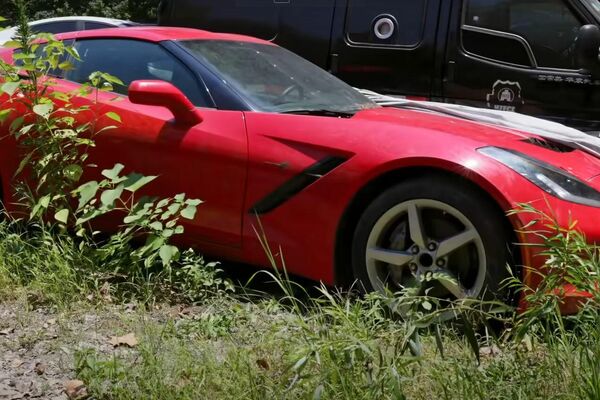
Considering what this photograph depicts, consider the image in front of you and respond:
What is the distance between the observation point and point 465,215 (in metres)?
3.22

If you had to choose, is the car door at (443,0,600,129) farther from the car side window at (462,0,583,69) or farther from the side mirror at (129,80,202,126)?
the side mirror at (129,80,202,126)

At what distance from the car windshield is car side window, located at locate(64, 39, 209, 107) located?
0.15 meters

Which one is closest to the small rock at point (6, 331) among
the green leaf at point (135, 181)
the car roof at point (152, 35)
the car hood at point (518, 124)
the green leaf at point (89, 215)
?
the green leaf at point (89, 215)

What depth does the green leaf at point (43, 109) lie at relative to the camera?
12.7 ft

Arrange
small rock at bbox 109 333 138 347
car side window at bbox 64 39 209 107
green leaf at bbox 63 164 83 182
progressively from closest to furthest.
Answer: small rock at bbox 109 333 138 347 < green leaf at bbox 63 164 83 182 < car side window at bbox 64 39 209 107

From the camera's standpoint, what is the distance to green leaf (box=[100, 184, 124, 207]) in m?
3.76

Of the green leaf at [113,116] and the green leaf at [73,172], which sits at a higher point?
the green leaf at [113,116]

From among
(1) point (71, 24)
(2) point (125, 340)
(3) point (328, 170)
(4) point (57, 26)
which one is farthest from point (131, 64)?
(4) point (57, 26)

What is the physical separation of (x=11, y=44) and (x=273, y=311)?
2.16 metres

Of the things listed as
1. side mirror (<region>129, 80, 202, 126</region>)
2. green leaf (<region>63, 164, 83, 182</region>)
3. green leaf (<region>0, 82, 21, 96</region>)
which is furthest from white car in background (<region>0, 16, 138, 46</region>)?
side mirror (<region>129, 80, 202, 126</region>)

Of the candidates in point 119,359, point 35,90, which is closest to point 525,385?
point 119,359

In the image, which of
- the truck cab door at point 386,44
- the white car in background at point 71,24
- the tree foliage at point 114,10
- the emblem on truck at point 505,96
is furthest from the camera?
the tree foliage at point 114,10

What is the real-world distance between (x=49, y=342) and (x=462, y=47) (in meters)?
4.12

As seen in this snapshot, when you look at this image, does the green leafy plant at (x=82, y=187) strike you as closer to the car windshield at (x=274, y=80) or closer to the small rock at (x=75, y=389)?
the car windshield at (x=274, y=80)
